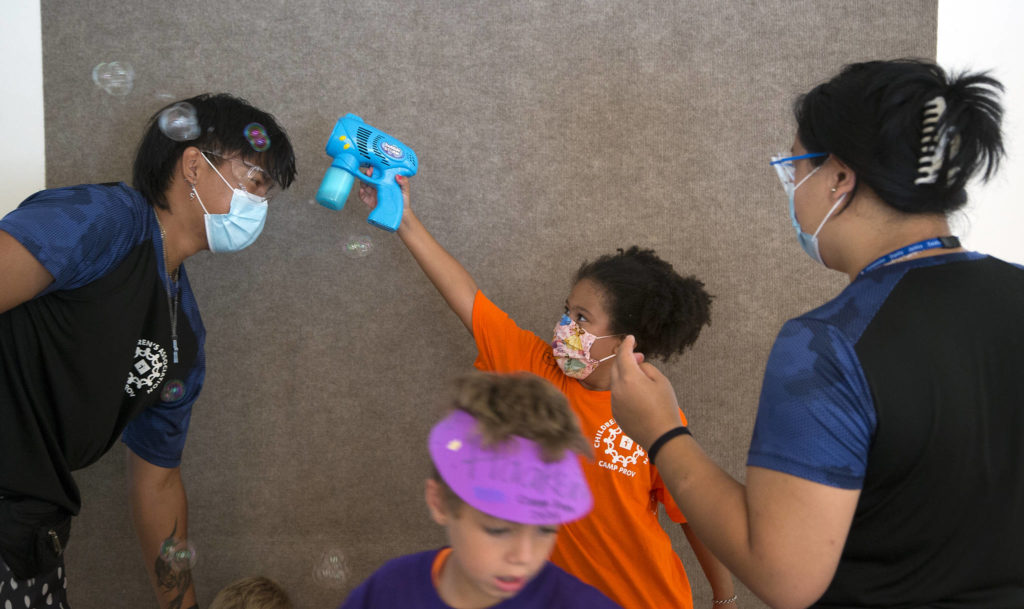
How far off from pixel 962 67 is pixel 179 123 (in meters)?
2.22

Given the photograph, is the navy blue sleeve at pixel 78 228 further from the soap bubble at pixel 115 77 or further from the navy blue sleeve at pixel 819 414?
the navy blue sleeve at pixel 819 414

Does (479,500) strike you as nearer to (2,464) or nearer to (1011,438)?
(1011,438)

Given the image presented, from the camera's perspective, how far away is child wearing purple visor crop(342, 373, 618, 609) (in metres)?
0.95

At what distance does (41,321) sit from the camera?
1.52m

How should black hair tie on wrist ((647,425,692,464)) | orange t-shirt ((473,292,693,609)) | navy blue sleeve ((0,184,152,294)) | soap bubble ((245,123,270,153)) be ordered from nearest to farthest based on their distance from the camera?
black hair tie on wrist ((647,425,692,464)), navy blue sleeve ((0,184,152,294)), orange t-shirt ((473,292,693,609)), soap bubble ((245,123,270,153))

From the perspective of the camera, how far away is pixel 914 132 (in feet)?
3.43

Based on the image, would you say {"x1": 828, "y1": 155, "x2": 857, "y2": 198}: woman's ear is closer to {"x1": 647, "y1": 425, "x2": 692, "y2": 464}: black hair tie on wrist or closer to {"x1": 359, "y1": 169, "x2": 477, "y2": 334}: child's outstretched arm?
{"x1": 647, "y1": 425, "x2": 692, "y2": 464}: black hair tie on wrist

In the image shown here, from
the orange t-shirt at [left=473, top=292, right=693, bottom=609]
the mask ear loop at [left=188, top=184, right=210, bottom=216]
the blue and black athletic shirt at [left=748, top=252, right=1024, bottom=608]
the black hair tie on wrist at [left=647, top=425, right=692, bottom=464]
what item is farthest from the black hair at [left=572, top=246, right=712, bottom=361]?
the mask ear loop at [left=188, top=184, right=210, bottom=216]

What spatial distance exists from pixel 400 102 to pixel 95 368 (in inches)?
44.9

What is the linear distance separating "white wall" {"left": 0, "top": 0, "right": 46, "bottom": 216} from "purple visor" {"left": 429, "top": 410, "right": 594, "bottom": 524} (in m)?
1.93

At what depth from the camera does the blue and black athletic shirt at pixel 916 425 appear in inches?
38.2

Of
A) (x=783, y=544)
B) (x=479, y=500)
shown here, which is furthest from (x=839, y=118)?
(x=479, y=500)

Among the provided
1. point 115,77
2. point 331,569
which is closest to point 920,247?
point 331,569

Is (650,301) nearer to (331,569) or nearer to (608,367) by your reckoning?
(608,367)
